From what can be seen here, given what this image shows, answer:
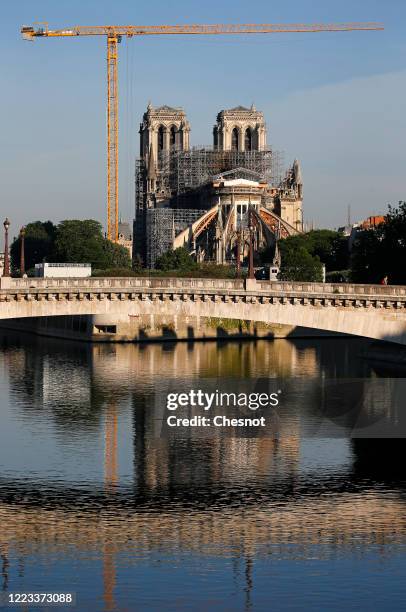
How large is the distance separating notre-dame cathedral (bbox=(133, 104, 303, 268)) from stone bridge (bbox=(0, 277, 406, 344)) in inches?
4265

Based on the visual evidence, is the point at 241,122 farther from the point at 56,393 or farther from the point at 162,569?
the point at 162,569

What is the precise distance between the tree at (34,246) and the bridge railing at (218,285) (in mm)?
114287

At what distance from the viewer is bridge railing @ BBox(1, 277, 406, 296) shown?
5666 centimetres

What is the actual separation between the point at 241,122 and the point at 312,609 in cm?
15774

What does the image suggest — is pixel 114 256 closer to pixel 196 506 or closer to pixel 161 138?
pixel 161 138

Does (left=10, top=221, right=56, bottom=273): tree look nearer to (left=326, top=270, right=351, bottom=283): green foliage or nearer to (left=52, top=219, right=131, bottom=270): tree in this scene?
(left=52, top=219, right=131, bottom=270): tree

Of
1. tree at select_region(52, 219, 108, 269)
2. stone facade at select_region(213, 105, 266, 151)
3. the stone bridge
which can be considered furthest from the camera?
stone facade at select_region(213, 105, 266, 151)

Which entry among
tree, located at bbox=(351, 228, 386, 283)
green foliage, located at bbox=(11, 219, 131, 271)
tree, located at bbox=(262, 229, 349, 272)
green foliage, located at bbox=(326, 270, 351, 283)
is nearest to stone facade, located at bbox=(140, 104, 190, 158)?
green foliage, located at bbox=(11, 219, 131, 271)

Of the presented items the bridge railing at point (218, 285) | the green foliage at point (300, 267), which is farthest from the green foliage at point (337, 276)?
the bridge railing at point (218, 285)

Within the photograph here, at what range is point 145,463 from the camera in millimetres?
49281

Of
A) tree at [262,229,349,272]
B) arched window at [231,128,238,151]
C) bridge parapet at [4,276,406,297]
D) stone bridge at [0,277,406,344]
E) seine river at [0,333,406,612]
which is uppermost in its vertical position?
arched window at [231,128,238,151]

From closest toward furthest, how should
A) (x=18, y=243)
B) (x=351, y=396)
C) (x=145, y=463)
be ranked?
(x=145, y=463) → (x=351, y=396) → (x=18, y=243)

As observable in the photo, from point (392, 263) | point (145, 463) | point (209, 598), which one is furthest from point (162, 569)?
point (392, 263)

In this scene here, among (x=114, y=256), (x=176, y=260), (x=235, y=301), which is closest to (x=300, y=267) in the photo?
(x=176, y=260)
